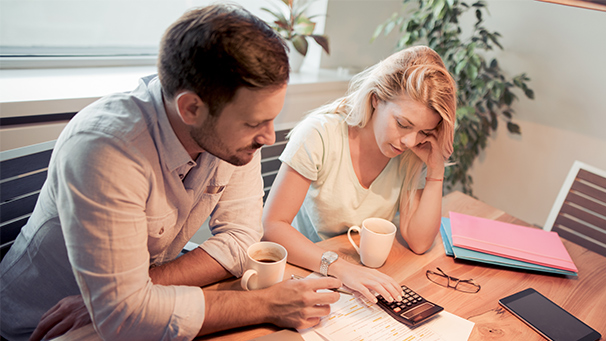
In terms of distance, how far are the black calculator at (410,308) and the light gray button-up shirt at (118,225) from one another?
13.8 inches

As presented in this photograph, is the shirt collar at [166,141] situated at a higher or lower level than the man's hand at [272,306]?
higher

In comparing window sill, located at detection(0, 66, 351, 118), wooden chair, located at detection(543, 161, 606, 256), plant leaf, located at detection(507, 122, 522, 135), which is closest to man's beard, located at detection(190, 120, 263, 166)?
window sill, located at detection(0, 66, 351, 118)

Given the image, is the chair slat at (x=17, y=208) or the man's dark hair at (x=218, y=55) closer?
the man's dark hair at (x=218, y=55)

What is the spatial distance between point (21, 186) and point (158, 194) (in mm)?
518

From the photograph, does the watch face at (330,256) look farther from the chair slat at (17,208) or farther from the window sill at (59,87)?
the window sill at (59,87)

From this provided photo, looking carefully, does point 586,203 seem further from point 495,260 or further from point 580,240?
point 495,260

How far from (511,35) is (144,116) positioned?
2583 mm

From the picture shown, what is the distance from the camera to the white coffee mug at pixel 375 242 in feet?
3.47

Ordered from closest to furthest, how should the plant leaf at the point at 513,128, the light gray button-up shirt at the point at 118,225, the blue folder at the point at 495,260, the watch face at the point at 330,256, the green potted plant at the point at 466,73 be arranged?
the light gray button-up shirt at the point at 118,225 → the watch face at the point at 330,256 → the blue folder at the point at 495,260 → the green potted plant at the point at 466,73 → the plant leaf at the point at 513,128

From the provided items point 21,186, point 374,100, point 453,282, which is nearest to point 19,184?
point 21,186

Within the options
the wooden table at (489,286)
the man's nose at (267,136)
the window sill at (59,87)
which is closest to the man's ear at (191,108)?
the man's nose at (267,136)

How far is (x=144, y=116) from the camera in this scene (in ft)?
2.66

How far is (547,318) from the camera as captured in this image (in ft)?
3.28

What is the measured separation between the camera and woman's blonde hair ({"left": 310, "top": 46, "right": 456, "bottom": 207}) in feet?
3.91
